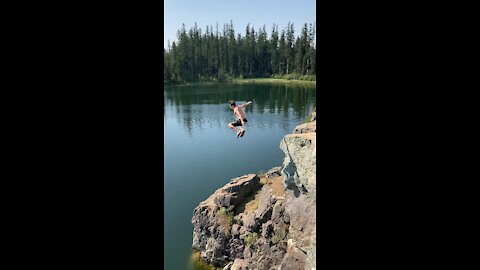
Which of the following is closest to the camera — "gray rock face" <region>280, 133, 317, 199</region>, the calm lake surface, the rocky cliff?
"gray rock face" <region>280, 133, 317, 199</region>

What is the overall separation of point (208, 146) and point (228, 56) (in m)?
22.6

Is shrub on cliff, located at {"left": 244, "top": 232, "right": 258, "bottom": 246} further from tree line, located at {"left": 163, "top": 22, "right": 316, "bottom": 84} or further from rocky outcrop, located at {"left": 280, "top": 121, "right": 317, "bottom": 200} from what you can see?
tree line, located at {"left": 163, "top": 22, "right": 316, "bottom": 84}

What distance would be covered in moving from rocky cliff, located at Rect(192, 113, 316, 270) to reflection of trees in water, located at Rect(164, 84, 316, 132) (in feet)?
39.5

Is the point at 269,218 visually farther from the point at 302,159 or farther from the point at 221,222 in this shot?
the point at 302,159

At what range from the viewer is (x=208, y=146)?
69.3 feet

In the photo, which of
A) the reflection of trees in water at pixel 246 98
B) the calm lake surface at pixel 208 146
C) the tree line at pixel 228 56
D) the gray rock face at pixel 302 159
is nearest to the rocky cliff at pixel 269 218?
the gray rock face at pixel 302 159

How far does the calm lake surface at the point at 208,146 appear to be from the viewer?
14844mm

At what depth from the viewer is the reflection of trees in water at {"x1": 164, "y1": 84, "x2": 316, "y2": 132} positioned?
26797 mm

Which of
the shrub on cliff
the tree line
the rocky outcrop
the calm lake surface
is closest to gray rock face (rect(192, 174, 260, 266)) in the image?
the shrub on cliff
